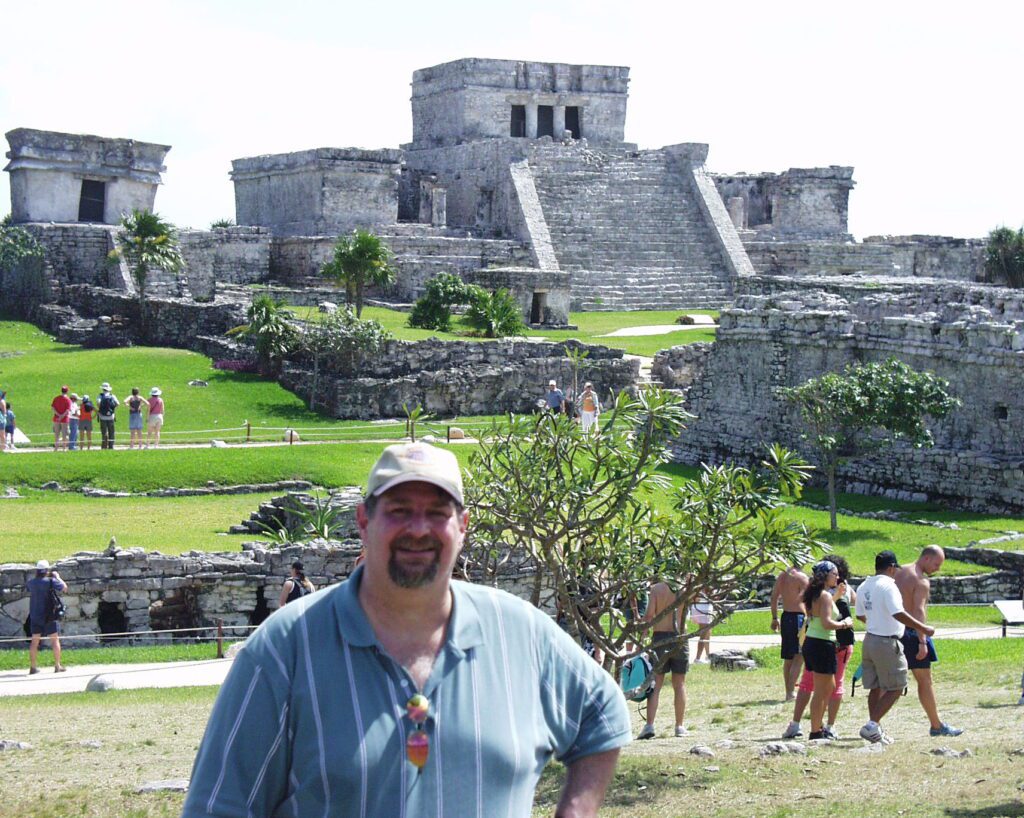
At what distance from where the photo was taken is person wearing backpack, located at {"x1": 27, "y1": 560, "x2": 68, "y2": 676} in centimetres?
1495

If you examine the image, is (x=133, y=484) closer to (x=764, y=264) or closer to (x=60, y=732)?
(x=60, y=732)

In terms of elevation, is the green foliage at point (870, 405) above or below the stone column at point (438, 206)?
below

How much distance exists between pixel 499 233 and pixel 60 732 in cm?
3459

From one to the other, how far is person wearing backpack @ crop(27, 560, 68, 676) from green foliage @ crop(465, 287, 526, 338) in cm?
2004

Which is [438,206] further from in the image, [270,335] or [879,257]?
[270,335]

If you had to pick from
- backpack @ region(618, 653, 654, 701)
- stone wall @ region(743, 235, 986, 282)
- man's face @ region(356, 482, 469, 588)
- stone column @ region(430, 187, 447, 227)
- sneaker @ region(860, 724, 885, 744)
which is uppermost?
stone column @ region(430, 187, 447, 227)

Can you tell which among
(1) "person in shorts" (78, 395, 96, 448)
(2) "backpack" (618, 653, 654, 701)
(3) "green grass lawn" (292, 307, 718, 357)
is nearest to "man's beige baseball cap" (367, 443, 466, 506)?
(2) "backpack" (618, 653, 654, 701)

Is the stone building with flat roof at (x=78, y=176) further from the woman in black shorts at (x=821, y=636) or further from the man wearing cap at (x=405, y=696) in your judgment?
the man wearing cap at (x=405, y=696)

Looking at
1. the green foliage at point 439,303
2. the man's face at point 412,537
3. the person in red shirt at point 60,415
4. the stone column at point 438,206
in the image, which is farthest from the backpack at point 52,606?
the stone column at point 438,206

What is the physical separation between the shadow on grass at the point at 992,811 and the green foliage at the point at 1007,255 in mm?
38523

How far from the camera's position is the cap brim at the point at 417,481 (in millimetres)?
4305

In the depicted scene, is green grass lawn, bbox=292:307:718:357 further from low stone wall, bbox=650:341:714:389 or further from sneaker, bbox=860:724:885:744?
sneaker, bbox=860:724:885:744

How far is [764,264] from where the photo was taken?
4566 cm

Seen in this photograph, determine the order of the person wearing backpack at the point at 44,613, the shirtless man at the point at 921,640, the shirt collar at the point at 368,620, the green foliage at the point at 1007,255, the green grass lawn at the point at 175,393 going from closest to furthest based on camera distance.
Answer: the shirt collar at the point at 368,620 → the shirtless man at the point at 921,640 → the person wearing backpack at the point at 44,613 → the green grass lawn at the point at 175,393 → the green foliage at the point at 1007,255
